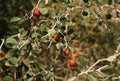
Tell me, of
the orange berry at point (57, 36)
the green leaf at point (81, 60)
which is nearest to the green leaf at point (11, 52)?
the orange berry at point (57, 36)

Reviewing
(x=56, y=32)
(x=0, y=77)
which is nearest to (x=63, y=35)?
(x=56, y=32)

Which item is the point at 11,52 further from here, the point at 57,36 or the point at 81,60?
the point at 81,60

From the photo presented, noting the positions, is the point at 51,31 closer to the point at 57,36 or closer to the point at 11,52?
the point at 57,36

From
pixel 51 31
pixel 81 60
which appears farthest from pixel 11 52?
pixel 81 60

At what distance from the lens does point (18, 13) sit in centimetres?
414

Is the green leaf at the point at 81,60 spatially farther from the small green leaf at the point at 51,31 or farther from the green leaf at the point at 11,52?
the green leaf at the point at 11,52

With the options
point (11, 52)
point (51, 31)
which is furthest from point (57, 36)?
point (11, 52)

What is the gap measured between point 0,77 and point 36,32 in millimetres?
1909

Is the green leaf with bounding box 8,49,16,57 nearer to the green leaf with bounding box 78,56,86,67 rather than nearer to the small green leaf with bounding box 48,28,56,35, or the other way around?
the small green leaf with bounding box 48,28,56,35

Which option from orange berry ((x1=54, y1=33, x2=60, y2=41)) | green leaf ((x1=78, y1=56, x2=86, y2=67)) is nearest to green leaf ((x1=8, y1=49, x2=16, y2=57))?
orange berry ((x1=54, y1=33, x2=60, y2=41))

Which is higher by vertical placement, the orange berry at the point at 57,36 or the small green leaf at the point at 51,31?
the small green leaf at the point at 51,31

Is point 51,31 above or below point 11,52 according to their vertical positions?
above

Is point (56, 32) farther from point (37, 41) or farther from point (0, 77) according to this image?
point (0, 77)

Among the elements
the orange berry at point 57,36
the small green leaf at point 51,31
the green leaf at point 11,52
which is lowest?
the green leaf at point 11,52
